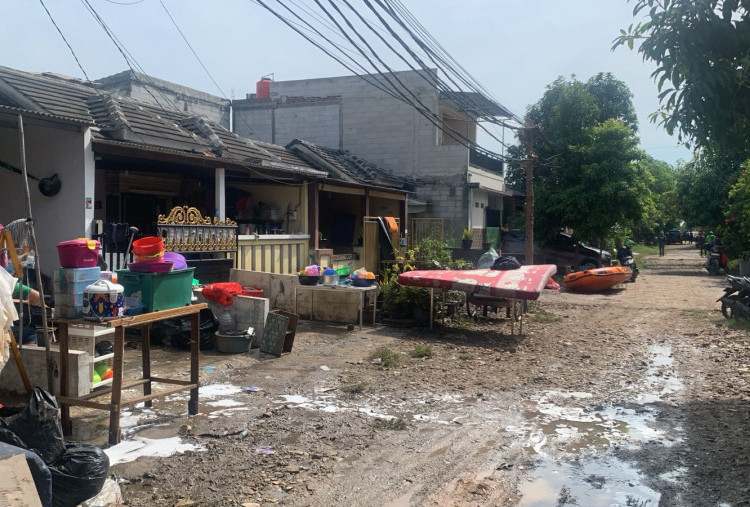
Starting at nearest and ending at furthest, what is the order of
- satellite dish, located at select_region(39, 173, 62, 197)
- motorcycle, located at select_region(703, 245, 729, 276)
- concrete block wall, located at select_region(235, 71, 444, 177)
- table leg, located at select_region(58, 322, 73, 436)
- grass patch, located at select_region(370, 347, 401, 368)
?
1. table leg, located at select_region(58, 322, 73, 436)
2. grass patch, located at select_region(370, 347, 401, 368)
3. satellite dish, located at select_region(39, 173, 62, 197)
4. concrete block wall, located at select_region(235, 71, 444, 177)
5. motorcycle, located at select_region(703, 245, 729, 276)

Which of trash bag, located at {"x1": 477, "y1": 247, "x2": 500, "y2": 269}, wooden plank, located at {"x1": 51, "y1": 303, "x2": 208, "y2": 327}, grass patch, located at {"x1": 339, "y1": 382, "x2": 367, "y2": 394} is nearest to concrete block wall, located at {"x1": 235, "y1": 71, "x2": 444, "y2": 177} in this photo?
trash bag, located at {"x1": 477, "y1": 247, "x2": 500, "y2": 269}

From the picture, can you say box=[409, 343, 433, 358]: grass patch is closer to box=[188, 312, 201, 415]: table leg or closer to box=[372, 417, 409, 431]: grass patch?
box=[372, 417, 409, 431]: grass patch

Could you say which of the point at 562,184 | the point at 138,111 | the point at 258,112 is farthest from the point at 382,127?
the point at 138,111

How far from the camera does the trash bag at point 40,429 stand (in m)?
4.03

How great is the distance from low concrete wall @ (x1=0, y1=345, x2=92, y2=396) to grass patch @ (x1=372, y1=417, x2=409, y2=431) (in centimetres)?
283

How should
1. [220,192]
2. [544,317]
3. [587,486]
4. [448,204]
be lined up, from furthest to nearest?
1. [448,204]
2. [544,317]
3. [220,192]
4. [587,486]

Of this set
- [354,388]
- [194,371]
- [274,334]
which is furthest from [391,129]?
[194,371]

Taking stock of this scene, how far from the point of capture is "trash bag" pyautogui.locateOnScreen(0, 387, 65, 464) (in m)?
4.03

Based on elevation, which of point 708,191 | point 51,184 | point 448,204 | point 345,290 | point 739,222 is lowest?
point 345,290

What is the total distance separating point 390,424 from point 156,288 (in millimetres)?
2524

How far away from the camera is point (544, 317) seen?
13641 millimetres

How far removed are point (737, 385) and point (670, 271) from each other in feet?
75.2

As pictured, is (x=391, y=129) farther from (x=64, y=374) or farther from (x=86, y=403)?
(x=86, y=403)

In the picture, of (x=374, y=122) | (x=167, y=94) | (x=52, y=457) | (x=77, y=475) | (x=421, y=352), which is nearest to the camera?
(x=77, y=475)
